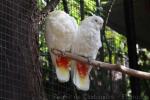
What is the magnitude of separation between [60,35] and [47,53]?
18.9 inches

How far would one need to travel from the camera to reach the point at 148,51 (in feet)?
15.2

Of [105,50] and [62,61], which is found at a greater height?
[105,50]

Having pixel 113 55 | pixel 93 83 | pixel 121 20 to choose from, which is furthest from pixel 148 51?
pixel 93 83

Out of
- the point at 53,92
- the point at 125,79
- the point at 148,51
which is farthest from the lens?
the point at 148,51

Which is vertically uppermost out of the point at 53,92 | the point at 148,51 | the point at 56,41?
the point at 148,51

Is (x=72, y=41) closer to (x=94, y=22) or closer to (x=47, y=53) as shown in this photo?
(x=94, y=22)

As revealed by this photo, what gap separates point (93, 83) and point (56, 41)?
108cm

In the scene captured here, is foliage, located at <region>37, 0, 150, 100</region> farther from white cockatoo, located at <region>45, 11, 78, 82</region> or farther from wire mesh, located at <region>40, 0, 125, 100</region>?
white cockatoo, located at <region>45, 11, 78, 82</region>

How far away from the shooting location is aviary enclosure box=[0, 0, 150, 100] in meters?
2.24

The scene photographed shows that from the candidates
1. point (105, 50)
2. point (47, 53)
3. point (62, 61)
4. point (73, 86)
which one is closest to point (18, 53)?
point (62, 61)

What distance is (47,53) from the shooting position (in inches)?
109

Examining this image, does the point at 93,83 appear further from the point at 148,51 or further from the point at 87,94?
the point at 148,51

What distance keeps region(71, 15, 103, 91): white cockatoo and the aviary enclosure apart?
0.20m

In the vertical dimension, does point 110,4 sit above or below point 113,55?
above
